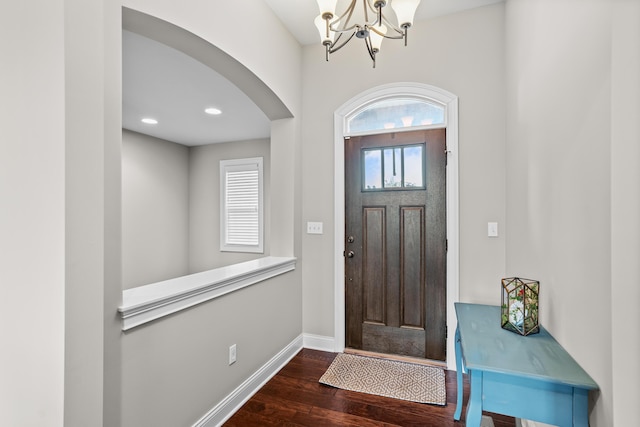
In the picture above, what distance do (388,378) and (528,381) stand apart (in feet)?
4.60

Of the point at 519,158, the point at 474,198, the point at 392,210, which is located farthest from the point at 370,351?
the point at 519,158

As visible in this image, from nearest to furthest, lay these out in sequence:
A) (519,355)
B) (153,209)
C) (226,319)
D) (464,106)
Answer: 1. (519,355)
2. (226,319)
3. (464,106)
4. (153,209)

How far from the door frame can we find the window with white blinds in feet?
8.33

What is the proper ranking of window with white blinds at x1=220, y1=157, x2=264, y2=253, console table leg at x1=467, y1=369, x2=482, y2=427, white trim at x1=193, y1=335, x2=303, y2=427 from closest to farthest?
1. console table leg at x1=467, y1=369, x2=482, y2=427
2. white trim at x1=193, y1=335, x2=303, y2=427
3. window with white blinds at x1=220, y1=157, x2=264, y2=253

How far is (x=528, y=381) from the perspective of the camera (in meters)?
1.14

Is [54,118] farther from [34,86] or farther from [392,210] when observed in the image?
[392,210]

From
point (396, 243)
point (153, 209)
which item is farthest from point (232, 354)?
point (153, 209)

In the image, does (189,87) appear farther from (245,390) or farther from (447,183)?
(245,390)

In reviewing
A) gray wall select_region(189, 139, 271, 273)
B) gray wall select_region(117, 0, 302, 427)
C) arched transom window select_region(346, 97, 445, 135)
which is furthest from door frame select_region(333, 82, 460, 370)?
gray wall select_region(189, 139, 271, 273)

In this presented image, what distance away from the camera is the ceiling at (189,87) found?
2412mm

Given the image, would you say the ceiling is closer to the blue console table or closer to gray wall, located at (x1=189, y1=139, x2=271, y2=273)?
gray wall, located at (x1=189, y1=139, x2=271, y2=273)

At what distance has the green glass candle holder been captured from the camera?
4.77 feet

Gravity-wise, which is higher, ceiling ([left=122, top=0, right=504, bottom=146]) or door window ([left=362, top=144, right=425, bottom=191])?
ceiling ([left=122, top=0, right=504, bottom=146])

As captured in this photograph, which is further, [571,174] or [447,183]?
[447,183]
